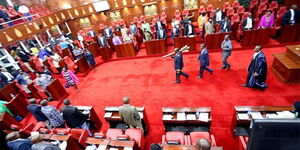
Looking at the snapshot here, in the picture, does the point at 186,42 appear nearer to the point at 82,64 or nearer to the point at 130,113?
the point at 130,113

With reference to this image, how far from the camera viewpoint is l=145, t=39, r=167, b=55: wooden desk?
8341 mm

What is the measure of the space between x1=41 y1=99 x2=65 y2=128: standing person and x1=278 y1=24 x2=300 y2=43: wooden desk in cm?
927

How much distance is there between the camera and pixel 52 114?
3.99 meters

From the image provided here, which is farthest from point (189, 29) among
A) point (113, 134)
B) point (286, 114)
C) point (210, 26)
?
point (113, 134)

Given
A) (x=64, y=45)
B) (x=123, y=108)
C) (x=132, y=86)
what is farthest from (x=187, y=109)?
(x=64, y=45)

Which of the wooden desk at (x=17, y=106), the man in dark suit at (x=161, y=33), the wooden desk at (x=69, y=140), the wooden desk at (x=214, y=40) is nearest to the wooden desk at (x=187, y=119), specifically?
the wooden desk at (x=69, y=140)

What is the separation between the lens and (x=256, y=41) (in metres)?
7.12

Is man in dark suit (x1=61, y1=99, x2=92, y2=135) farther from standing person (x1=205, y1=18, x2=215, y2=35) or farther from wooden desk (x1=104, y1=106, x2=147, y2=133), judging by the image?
standing person (x1=205, y1=18, x2=215, y2=35)

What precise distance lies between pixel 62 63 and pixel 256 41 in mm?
9840

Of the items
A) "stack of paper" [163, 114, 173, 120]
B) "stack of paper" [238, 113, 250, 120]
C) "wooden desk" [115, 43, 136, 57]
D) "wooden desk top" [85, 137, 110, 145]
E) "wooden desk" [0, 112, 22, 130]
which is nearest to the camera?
"wooden desk top" [85, 137, 110, 145]

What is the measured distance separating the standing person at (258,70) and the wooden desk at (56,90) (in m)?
7.38

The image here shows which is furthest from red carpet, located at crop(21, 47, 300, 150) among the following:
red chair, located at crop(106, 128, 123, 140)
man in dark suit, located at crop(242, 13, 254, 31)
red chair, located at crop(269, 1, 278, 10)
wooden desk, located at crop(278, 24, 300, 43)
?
red chair, located at crop(269, 1, 278, 10)

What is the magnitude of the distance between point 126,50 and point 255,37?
6591 millimetres

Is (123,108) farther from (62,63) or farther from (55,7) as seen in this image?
(55,7)
